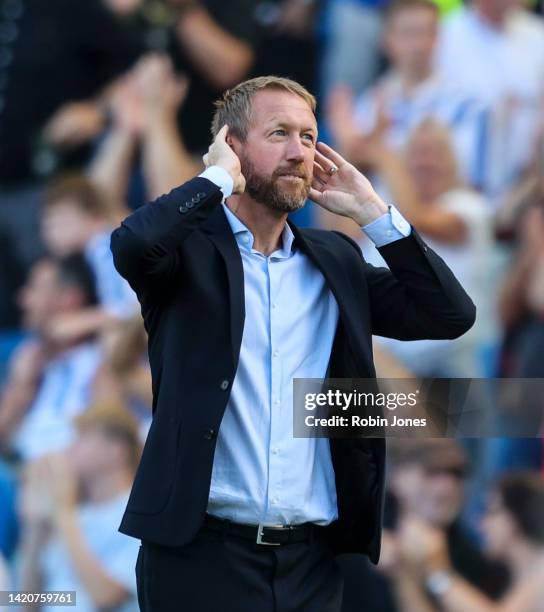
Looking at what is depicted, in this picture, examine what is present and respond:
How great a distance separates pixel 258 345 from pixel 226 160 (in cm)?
43

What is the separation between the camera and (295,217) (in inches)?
247

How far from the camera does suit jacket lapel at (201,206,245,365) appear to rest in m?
2.75

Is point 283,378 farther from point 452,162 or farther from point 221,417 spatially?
point 452,162

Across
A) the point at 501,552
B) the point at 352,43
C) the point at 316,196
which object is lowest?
the point at 501,552

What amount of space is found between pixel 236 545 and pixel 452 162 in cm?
364

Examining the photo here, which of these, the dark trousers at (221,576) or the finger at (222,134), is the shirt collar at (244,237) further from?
the dark trousers at (221,576)

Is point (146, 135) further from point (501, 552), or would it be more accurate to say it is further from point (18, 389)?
point (501, 552)

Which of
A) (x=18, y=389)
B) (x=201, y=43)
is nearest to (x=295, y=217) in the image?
(x=201, y=43)

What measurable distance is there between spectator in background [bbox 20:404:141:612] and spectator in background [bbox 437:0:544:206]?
224 cm

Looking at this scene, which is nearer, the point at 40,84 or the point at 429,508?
the point at 429,508

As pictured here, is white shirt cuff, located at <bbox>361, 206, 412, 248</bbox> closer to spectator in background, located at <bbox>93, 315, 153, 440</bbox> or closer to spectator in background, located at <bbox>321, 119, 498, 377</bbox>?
spectator in background, located at <bbox>321, 119, 498, 377</bbox>

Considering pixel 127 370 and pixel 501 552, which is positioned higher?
pixel 127 370

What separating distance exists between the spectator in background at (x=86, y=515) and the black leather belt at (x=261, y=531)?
309 centimetres

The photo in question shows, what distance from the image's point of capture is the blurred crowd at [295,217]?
5707 millimetres
